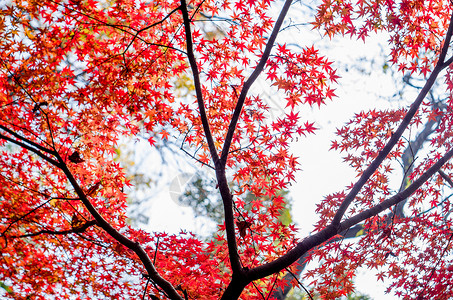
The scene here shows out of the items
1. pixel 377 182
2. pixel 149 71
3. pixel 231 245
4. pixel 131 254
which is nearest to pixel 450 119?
pixel 377 182

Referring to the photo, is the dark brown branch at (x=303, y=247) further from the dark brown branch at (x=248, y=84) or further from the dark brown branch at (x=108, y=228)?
the dark brown branch at (x=248, y=84)

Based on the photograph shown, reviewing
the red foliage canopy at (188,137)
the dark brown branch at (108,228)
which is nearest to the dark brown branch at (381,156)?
the red foliage canopy at (188,137)

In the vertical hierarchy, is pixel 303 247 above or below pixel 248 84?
below

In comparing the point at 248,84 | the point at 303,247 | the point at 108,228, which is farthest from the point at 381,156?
the point at 108,228

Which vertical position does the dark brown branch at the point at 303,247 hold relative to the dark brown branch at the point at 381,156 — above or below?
below

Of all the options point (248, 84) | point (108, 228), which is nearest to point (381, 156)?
point (248, 84)

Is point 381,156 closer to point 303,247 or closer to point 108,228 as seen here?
point 303,247

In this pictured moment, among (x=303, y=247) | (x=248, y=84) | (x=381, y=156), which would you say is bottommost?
(x=303, y=247)

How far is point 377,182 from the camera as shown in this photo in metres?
3.82

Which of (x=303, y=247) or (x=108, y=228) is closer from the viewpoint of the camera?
(x=303, y=247)

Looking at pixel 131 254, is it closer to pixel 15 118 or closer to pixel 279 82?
pixel 15 118

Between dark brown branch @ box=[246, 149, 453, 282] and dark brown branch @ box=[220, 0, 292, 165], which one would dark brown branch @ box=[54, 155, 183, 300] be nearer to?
dark brown branch @ box=[246, 149, 453, 282]

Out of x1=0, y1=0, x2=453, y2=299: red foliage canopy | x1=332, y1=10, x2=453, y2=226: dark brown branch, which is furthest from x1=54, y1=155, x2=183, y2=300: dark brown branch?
x1=332, y1=10, x2=453, y2=226: dark brown branch

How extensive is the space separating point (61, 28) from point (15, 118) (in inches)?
49.7
